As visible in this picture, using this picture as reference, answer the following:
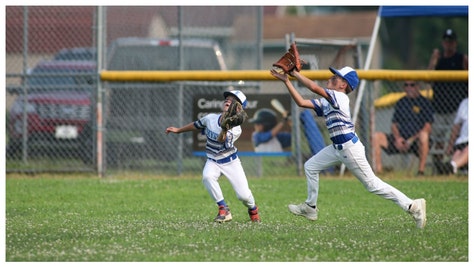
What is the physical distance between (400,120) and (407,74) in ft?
2.55

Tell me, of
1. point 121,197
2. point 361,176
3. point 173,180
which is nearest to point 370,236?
point 361,176

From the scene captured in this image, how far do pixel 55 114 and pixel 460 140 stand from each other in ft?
21.0

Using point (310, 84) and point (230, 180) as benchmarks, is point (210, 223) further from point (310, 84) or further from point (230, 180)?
point (310, 84)

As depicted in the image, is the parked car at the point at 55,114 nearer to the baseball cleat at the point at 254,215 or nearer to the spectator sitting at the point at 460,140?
the spectator sitting at the point at 460,140

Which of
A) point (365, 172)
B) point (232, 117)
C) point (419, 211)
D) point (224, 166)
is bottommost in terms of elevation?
point (419, 211)

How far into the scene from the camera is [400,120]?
15.7 meters

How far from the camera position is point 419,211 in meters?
9.87

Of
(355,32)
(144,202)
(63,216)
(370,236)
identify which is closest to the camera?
(370,236)

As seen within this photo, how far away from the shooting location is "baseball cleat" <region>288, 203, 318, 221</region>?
34.0 feet

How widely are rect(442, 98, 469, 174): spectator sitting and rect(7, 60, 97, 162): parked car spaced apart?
18.4ft

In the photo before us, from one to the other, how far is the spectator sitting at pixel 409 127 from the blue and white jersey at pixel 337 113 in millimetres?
5841

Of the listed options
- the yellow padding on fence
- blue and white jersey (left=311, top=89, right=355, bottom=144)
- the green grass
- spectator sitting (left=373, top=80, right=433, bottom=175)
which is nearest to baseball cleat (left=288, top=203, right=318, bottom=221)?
the green grass

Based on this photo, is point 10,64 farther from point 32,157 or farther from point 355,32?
point 355,32

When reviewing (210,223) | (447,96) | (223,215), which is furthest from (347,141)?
(447,96)
